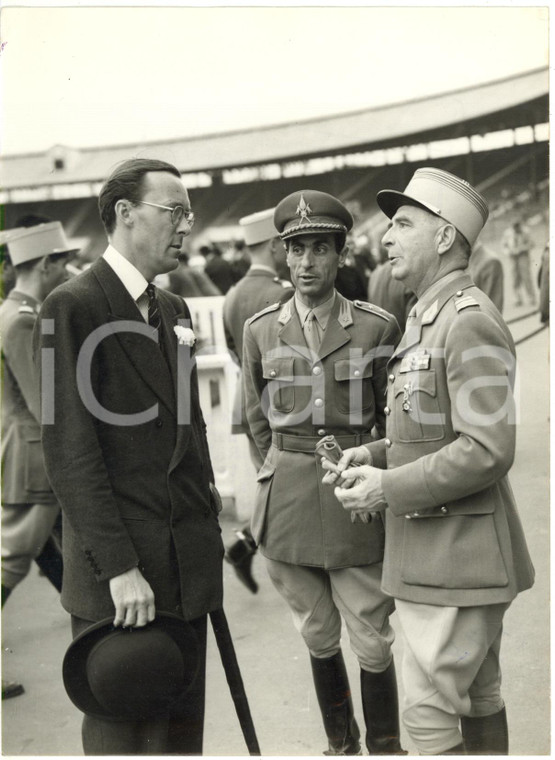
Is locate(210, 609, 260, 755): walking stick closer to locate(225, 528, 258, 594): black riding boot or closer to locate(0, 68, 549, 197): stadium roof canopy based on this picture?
locate(225, 528, 258, 594): black riding boot

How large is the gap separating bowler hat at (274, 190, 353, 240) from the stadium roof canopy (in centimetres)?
268

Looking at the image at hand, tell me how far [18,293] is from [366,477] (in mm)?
2377

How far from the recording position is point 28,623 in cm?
433

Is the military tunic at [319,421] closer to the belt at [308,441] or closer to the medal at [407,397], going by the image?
the belt at [308,441]

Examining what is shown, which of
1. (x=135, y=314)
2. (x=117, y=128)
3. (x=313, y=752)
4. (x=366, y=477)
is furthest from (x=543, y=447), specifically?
(x=117, y=128)

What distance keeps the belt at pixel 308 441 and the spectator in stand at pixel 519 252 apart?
9.04 meters

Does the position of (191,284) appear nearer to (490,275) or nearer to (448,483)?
(490,275)

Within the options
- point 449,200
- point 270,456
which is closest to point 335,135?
point 270,456

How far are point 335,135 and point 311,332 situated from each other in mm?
7840

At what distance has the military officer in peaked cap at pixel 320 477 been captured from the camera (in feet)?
9.12

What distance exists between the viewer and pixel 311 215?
286 cm

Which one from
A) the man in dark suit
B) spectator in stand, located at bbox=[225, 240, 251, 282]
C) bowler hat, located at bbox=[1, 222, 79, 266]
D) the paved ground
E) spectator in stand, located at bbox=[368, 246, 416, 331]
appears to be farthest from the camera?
spectator in stand, located at bbox=[225, 240, 251, 282]

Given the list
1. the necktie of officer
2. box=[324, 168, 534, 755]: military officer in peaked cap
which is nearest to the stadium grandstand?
the necktie of officer

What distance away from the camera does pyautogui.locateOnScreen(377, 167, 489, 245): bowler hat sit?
2328mm
